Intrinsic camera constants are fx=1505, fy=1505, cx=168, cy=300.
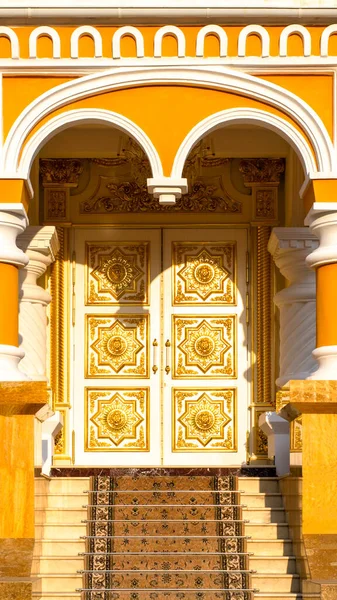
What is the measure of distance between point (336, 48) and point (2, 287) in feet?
9.89

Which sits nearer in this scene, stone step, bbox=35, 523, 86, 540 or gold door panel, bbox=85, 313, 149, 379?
stone step, bbox=35, 523, 86, 540

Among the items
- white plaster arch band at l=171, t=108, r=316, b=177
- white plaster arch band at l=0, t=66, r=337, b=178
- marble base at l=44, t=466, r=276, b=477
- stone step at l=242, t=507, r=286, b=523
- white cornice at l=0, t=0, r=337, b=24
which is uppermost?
white cornice at l=0, t=0, r=337, b=24

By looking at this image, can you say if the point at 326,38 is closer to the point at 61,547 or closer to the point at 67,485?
the point at 67,485

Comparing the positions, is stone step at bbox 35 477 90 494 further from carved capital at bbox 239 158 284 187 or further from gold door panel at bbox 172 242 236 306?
carved capital at bbox 239 158 284 187

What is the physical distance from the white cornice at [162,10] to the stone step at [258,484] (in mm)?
3516

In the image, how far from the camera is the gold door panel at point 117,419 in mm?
13367

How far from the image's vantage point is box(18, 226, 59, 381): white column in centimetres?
1249

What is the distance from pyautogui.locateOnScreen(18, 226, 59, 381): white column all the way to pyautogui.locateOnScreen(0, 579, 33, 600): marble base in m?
2.80

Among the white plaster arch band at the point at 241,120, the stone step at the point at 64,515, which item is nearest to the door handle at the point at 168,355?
the stone step at the point at 64,515

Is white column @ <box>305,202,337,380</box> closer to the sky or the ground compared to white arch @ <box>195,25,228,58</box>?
closer to the ground

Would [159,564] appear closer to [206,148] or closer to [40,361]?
[40,361]

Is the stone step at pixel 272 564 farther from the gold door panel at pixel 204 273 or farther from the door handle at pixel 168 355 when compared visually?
the gold door panel at pixel 204 273

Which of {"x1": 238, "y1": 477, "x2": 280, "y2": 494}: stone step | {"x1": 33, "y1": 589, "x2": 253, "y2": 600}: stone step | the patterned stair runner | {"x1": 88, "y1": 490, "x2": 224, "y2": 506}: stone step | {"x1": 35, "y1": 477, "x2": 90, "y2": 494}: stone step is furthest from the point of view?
{"x1": 238, "y1": 477, "x2": 280, "y2": 494}: stone step

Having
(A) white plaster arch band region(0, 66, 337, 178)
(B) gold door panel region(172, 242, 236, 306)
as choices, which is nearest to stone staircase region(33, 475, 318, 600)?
(B) gold door panel region(172, 242, 236, 306)
